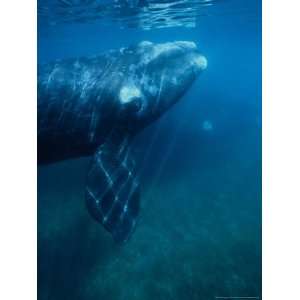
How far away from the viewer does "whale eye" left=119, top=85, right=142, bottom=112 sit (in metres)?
8.30

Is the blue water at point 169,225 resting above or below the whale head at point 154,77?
below

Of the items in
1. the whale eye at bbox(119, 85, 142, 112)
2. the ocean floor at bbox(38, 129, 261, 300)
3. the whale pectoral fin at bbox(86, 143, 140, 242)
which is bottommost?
the ocean floor at bbox(38, 129, 261, 300)

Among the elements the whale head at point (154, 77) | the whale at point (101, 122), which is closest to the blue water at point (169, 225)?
the whale at point (101, 122)

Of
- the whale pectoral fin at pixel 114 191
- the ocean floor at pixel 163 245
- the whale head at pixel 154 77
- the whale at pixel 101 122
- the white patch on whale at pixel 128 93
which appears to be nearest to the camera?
the ocean floor at pixel 163 245

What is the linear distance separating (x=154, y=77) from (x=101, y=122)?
2.56 meters

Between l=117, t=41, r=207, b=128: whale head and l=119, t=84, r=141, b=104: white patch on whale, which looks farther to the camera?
l=117, t=41, r=207, b=128: whale head

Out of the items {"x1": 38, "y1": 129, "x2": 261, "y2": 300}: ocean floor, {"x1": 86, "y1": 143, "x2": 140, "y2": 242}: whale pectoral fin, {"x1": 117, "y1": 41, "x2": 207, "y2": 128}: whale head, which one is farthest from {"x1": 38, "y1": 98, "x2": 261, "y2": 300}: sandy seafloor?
{"x1": 117, "y1": 41, "x2": 207, "y2": 128}: whale head

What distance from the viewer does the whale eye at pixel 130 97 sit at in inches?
327

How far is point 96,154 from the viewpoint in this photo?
8.37m

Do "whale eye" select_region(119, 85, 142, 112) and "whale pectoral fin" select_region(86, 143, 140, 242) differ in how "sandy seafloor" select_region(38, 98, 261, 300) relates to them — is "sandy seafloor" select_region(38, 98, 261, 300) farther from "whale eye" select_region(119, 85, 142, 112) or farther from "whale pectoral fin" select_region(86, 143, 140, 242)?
"whale eye" select_region(119, 85, 142, 112)

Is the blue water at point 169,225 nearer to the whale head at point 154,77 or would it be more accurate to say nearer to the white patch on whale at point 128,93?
the whale head at point 154,77

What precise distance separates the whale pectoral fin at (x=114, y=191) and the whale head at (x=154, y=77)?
1365mm
